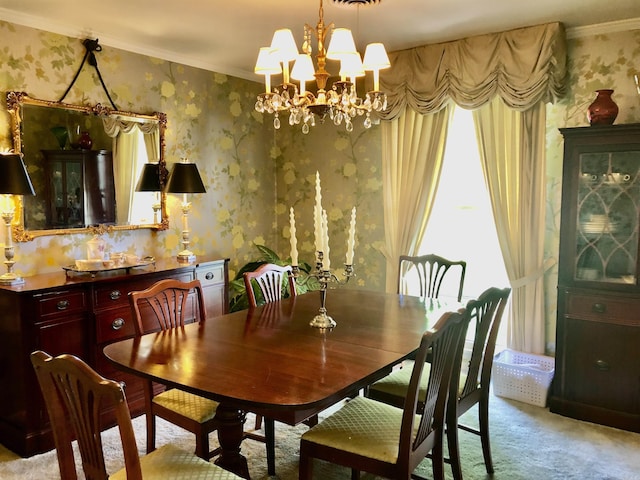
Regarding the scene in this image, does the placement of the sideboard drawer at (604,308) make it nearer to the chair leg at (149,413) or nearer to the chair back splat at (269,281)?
the chair back splat at (269,281)

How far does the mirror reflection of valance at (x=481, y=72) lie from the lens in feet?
10.8

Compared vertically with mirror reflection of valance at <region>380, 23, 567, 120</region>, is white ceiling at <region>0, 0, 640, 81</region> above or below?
above

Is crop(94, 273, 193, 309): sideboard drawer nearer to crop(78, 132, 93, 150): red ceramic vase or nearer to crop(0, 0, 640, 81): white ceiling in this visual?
crop(78, 132, 93, 150): red ceramic vase

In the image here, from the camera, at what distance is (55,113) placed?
325cm

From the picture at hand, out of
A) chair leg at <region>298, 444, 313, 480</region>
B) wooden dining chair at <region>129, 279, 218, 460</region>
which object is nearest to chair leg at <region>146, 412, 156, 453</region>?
wooden dining chair at <region>129, 279, 218, 460</region>

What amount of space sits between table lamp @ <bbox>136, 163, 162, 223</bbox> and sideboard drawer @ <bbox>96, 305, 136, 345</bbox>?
3.02 ft

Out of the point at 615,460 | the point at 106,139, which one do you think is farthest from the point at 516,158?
the point at 106,139

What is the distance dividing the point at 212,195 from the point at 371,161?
137cm

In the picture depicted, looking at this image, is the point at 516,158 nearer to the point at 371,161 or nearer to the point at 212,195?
the point at 371,161

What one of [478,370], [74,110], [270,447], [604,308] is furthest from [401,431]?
[74,110]

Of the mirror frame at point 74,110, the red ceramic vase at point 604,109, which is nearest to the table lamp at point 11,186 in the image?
the mirror frame at point 74,110

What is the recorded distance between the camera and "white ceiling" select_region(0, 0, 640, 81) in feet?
9.59

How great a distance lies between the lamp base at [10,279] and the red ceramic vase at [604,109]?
347 cm

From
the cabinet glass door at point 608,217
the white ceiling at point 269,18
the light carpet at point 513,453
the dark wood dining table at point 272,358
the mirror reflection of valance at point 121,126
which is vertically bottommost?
the light carpet at point 513,453
